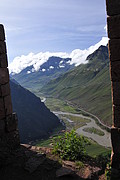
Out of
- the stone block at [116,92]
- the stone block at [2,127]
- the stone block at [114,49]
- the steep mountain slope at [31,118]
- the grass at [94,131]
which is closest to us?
the stone block at [114,49]

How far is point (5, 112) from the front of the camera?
38.7 feet

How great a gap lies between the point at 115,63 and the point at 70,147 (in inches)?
200

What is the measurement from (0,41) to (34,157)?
6.67 meters

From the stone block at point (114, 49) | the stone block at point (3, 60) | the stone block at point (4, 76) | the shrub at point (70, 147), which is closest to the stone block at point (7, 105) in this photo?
the stone block at point (4, 76)

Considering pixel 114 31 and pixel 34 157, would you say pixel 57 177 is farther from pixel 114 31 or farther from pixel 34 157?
pixel 114 31

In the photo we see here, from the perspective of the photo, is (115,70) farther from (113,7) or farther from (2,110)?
(2,110)

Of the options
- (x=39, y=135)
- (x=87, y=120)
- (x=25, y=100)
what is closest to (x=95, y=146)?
(x=39, y=135)

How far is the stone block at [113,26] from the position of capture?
8.88 meters

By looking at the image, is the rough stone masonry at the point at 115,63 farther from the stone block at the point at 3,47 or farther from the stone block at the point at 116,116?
the stone block at the point at 3,47

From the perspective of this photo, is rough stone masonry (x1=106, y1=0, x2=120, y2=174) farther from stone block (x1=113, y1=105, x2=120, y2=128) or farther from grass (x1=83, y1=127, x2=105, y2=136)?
grass (x1=83, y1=127, x2=105, y2=136)

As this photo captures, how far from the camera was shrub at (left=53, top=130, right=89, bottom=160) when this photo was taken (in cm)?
1091

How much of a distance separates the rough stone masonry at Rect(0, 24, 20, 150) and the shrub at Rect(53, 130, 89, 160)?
2.51 meters

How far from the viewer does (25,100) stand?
625 ft

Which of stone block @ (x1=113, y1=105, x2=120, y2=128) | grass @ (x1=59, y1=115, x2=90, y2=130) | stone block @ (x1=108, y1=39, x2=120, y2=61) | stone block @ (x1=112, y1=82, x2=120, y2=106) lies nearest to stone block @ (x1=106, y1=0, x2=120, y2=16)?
stone block @ (x1=108, y1=39, x2=120, y2=61)
